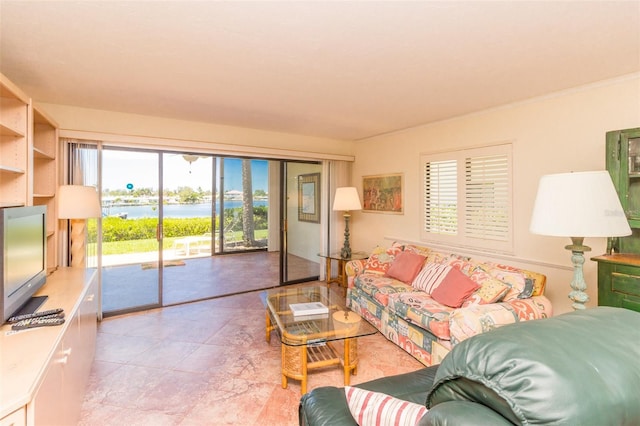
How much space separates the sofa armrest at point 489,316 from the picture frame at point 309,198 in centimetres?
331

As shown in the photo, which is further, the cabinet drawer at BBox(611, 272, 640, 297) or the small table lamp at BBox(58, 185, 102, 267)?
the small table lamp at BBox(58, 185, 102, 267)

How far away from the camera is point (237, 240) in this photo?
6.42m

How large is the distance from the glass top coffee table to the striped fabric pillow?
1.27m

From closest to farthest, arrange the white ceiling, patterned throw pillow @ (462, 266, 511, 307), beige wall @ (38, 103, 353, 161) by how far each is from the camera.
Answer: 1. the white ceiling
2. patterned throw pillow @ (462, 266, 511, 307)
3. beige wall @ (38, 103, 353, 161)

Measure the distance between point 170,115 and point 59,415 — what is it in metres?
3.25

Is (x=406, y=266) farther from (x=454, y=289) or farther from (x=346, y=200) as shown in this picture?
(x=346, y=200)

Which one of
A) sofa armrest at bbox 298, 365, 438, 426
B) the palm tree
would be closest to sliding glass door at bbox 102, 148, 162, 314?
the palm tree

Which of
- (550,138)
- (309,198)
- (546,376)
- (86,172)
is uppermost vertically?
(550,138)

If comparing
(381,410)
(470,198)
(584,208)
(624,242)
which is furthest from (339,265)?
(381,410)

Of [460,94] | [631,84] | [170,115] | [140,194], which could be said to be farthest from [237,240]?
[631,84]

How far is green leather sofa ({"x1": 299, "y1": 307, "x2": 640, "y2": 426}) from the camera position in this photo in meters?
0.60

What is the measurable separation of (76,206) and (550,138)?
451 cm

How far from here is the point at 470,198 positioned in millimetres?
3746

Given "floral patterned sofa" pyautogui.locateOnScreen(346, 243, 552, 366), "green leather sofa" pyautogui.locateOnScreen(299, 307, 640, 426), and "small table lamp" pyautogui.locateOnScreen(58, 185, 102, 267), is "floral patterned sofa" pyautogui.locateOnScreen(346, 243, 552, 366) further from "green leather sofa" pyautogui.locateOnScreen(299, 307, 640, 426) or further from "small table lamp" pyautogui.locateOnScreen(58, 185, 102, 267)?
"small table lamp" pyautogui.locateOnScreen(58, 185, 102, 267)
